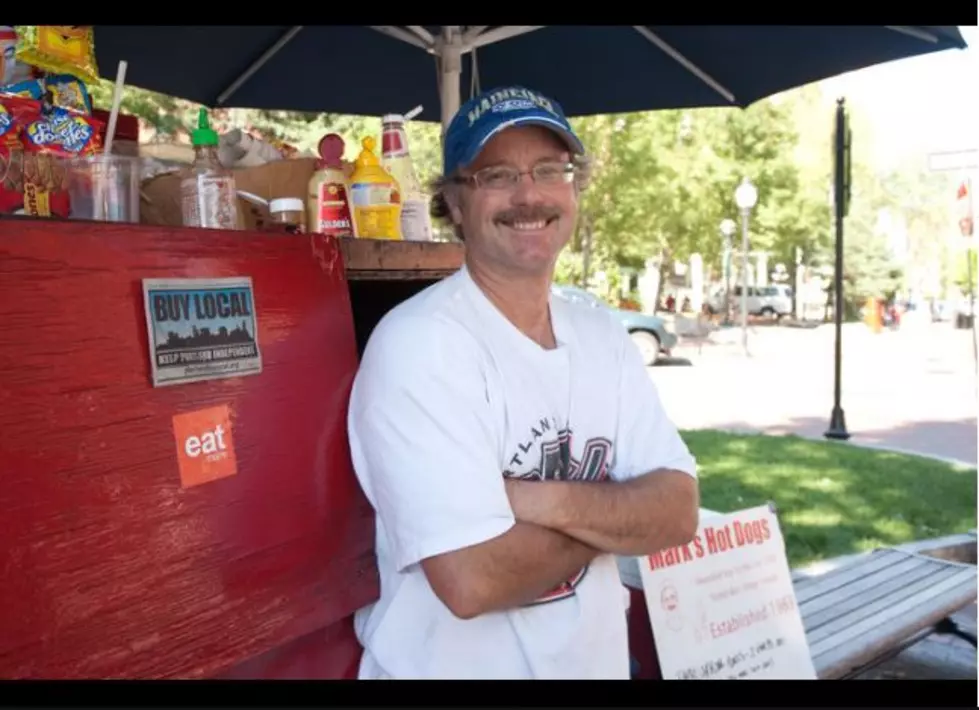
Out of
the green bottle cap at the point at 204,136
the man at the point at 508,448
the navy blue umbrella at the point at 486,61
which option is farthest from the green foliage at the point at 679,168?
the man at the point at 508,448

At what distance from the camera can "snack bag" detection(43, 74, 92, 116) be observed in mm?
1701

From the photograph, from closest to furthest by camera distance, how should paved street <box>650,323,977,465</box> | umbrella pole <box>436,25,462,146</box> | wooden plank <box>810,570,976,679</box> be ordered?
wooden plank <box>810,570,976,679</box> < umbrella pole <box>436,25,462,146</box> < paved street <box>650,323,977,465</box>

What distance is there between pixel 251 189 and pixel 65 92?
484mm

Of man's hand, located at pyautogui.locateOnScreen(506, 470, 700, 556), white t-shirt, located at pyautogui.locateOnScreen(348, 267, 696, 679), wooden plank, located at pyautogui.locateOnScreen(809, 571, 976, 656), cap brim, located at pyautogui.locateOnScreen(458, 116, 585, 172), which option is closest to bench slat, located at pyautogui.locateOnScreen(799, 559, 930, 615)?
wooden plank, located at pyautogui.locateOnScreen(809, 571, 976, 656)

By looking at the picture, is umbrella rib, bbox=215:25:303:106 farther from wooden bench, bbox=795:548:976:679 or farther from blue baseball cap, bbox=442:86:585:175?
wooden bench, bbox=795:548:976:679

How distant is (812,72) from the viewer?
377cm

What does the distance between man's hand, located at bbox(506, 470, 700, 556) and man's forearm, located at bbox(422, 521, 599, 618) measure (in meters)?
0.04

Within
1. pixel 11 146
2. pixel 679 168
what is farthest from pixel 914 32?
pixel 679 168

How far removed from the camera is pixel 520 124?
6.28 ft

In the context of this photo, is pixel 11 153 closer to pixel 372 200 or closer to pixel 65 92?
pixel 65 92

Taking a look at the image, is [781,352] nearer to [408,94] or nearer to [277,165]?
[408,94]

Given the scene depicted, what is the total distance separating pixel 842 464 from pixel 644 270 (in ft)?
76.6

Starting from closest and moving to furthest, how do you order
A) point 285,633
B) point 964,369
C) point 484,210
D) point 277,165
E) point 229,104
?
point 285,633, point 484,210, point 277,165, point 229,104, point 964,369
